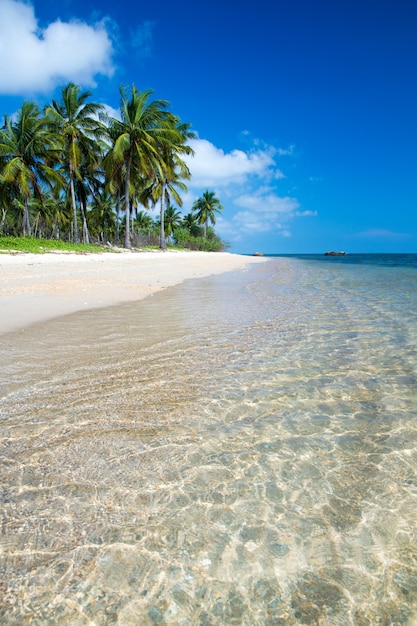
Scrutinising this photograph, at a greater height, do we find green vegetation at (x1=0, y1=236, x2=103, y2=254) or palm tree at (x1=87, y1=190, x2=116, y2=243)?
palm tree at (x1=87, y1=190, x2=116, y2=243)

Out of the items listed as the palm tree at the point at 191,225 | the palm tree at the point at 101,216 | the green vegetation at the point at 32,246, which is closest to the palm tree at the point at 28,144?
the green vegetation at the point at 32,246

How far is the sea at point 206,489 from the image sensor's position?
1.42 m

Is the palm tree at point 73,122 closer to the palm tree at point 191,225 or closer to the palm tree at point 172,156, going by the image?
the palm tree at point 172,156

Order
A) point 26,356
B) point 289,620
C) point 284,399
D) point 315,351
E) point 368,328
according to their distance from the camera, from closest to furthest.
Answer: point 289,620 → point 284,399 → point 26,356 → point 315,351 → point 368,328

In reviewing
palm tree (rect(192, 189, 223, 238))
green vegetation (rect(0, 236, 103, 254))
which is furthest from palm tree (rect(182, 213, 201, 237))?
green vegetation (rect(0, 236, 103, 254))

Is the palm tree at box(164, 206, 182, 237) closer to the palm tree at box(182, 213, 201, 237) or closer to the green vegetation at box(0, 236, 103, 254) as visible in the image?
the palm tree at box(182, 213, 201, 237)

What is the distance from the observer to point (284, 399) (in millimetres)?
3225

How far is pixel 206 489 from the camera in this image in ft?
6.65

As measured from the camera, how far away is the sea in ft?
4.65

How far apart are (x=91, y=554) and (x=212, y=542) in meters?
0.56

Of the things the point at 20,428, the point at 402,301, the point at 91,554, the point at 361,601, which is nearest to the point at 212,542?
the point at 91,554

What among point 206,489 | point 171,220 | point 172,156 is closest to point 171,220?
point 171,220

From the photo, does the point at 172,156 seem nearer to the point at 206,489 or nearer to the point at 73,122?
the point at 73,122

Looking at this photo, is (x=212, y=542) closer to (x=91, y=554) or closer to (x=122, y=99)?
(x=91, y=554)
